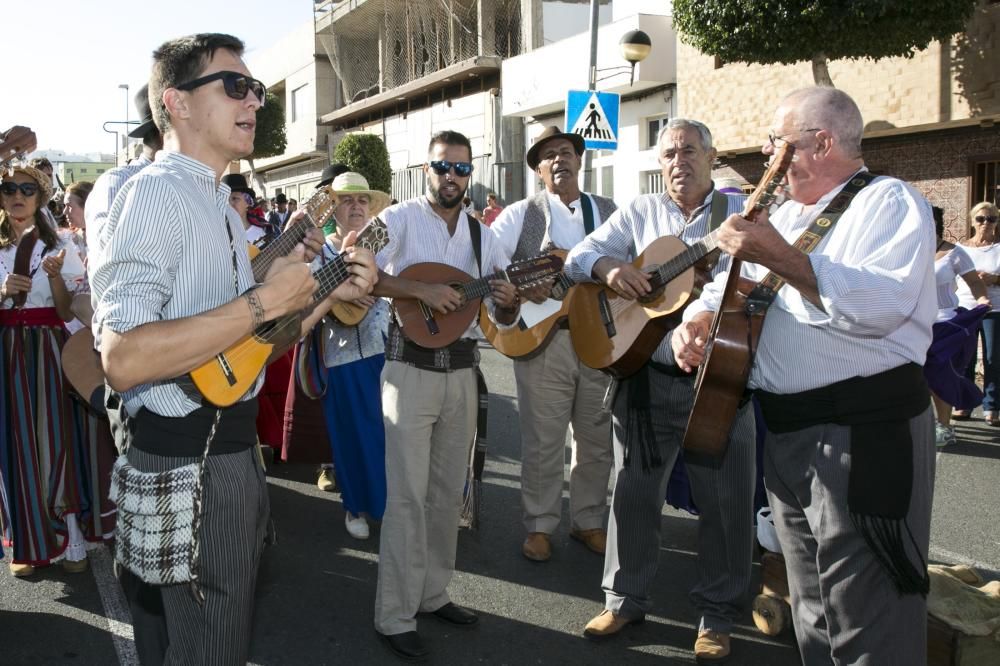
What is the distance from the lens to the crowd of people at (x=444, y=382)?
226 cm

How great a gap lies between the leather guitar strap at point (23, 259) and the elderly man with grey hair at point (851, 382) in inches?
155

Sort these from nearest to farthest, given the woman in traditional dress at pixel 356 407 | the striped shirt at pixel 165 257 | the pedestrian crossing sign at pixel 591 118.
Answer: the striped shirt at pixel 165 257 < the woman in traditional dress at pixel 356 407 < the pedestrian crossing sign at pixel 591 118

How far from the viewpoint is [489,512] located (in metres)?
5.95

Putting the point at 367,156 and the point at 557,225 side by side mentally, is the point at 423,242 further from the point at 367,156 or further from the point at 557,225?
the point at 367,156

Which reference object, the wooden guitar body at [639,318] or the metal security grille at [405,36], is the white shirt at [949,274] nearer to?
the wooden guitar body at [639,318]

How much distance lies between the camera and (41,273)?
4914mm

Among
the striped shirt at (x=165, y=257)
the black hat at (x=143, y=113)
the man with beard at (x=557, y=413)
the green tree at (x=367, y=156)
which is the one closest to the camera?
the striped shirt at (x=165, y=257)

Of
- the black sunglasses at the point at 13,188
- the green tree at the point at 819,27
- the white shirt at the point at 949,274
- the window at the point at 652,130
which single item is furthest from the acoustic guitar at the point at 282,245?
the window at the point at 652,130

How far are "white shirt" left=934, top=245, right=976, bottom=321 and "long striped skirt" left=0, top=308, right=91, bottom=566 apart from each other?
6.71 meters

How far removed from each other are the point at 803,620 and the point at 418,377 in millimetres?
1982

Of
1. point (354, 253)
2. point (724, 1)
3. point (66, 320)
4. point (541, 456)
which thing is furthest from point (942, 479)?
point (724, 1)

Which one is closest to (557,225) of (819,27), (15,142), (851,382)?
(851,382)

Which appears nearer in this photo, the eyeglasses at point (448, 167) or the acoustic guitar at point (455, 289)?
the acoustic guitar at point (455, 289)

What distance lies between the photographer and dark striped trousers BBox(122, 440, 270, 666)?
7.57 feet
